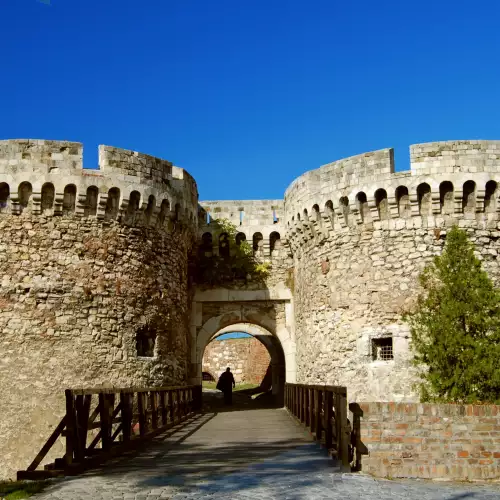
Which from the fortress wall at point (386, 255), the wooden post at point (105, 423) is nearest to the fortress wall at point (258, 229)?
the fortress wall at point (386, 255)

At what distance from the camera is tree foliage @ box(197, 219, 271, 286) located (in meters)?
16.9

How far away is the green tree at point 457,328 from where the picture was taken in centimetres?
1159

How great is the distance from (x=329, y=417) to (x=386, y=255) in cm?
631

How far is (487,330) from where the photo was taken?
474 inches

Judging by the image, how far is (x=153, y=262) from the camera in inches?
556

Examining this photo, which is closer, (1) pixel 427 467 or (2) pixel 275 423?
(1) pixel 427 467

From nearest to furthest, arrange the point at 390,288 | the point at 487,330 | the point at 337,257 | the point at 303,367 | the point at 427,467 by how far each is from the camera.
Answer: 1. the point at 427,467
2. the point at 487,330
3. the point at 390,288
4. the point at 337,257
5. the point at 303,367

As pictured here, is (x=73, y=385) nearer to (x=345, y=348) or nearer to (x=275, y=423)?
(x=275, y=423)

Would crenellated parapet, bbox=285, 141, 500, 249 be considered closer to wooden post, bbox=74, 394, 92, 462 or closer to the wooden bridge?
the wooden bridge

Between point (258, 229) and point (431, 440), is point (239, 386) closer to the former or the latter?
point (258, 229)

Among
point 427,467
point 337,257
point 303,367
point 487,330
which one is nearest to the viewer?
point 427,467

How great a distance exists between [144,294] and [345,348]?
4.21m

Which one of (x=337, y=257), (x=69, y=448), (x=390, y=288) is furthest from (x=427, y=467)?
(x=337, y=257)

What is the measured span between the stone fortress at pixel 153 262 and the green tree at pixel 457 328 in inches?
15.0
